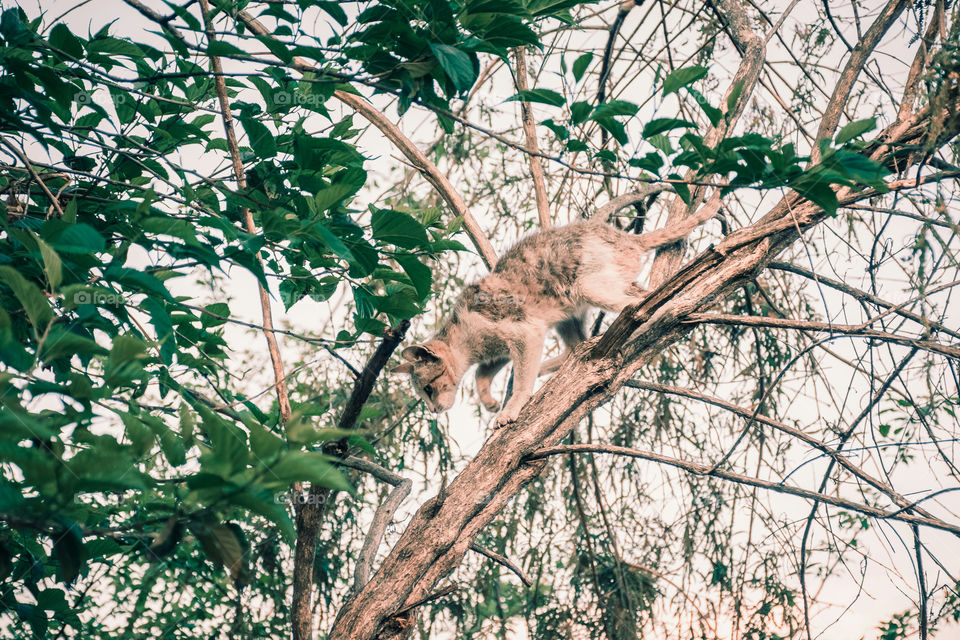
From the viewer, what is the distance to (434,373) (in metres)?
4.65

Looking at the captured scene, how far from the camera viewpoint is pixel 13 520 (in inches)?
50.1

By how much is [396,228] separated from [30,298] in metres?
1.01

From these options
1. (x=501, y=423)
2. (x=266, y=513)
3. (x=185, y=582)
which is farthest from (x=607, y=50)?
(x=185, y=582)

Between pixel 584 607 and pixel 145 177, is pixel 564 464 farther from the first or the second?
pixel 145 177

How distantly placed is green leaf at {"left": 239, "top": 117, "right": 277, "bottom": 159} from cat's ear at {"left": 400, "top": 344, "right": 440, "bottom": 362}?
2.21 m

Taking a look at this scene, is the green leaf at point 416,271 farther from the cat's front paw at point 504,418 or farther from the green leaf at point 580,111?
the cat's front paw at point 504,418

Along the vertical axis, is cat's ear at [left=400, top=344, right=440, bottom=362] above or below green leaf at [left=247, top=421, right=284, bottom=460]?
above

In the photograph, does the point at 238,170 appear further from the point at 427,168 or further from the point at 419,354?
the point at 419,354

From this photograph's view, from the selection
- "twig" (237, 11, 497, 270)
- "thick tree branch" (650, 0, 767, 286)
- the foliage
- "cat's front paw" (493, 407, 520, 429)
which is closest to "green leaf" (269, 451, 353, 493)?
the foliage

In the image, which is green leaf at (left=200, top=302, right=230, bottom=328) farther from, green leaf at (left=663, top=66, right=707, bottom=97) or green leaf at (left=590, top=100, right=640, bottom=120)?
green leaf at (left=663, top=66, right=707, bottom=97)

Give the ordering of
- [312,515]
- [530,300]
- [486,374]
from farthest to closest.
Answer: [486,374], [530,300], [312,515]

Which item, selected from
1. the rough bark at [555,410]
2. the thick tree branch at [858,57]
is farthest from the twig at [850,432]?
the thick tree branch at [858,57]

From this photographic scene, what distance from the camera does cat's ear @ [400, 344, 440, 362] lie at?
444 cm

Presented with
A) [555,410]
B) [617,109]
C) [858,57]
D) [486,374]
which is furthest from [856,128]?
[486,374]
